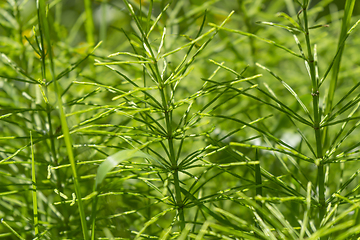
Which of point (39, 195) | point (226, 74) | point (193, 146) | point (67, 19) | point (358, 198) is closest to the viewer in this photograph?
point (358, 198)

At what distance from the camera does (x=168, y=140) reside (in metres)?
0.57

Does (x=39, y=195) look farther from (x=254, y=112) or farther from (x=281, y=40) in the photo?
(x=281, y=40)

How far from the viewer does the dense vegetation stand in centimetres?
52

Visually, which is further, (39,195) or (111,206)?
(39,195)

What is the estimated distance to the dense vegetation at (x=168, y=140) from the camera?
520mm

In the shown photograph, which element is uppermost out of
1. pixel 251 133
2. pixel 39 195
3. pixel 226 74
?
pixel 226 74

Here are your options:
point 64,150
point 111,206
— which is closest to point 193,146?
point 64,150

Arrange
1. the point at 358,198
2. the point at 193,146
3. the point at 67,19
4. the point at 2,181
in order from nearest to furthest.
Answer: the point at 358,198 < the point at 2,181 < the point at 193,146 < the point at 67,19

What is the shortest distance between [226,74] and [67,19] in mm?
1174

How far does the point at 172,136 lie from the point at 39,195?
0.41 meters

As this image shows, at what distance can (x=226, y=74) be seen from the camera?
126 centimetres

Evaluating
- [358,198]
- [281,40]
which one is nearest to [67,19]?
[281,40]

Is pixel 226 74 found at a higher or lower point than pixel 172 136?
higher

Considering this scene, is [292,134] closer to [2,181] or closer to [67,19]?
[2,181]
